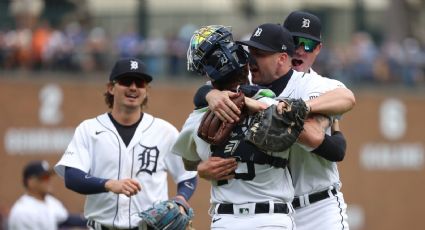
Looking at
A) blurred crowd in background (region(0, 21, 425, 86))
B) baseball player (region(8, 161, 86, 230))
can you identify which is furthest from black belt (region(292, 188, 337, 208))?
blurred crowd in background (region(0, 21, 425, 86))

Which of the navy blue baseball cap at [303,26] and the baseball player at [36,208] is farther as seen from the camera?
the baseball player at [36,208]

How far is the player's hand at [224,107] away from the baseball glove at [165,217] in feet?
4.49

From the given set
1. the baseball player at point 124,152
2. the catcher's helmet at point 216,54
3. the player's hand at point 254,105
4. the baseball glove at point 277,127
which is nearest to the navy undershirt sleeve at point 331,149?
the baseball glove at point 277,127

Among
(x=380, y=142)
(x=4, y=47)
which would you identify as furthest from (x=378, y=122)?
(x=4, y=47)

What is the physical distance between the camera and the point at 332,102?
5.86 metres

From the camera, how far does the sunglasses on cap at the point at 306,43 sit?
21.6 ft

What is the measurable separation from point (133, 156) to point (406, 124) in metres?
14.8

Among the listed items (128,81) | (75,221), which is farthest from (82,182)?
(75,221)

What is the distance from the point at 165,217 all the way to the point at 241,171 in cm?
124

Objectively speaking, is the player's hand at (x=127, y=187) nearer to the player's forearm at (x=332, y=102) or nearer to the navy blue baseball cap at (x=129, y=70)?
the navy blue baseball cap at (x=129, y=70)

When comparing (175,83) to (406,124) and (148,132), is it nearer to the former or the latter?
(406,124)

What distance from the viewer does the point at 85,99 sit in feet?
59.9

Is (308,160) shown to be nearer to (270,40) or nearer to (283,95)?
(283,95)

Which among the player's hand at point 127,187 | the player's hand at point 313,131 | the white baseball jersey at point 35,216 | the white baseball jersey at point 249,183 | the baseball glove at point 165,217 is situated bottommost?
the white baseball jersey at point 35,216
